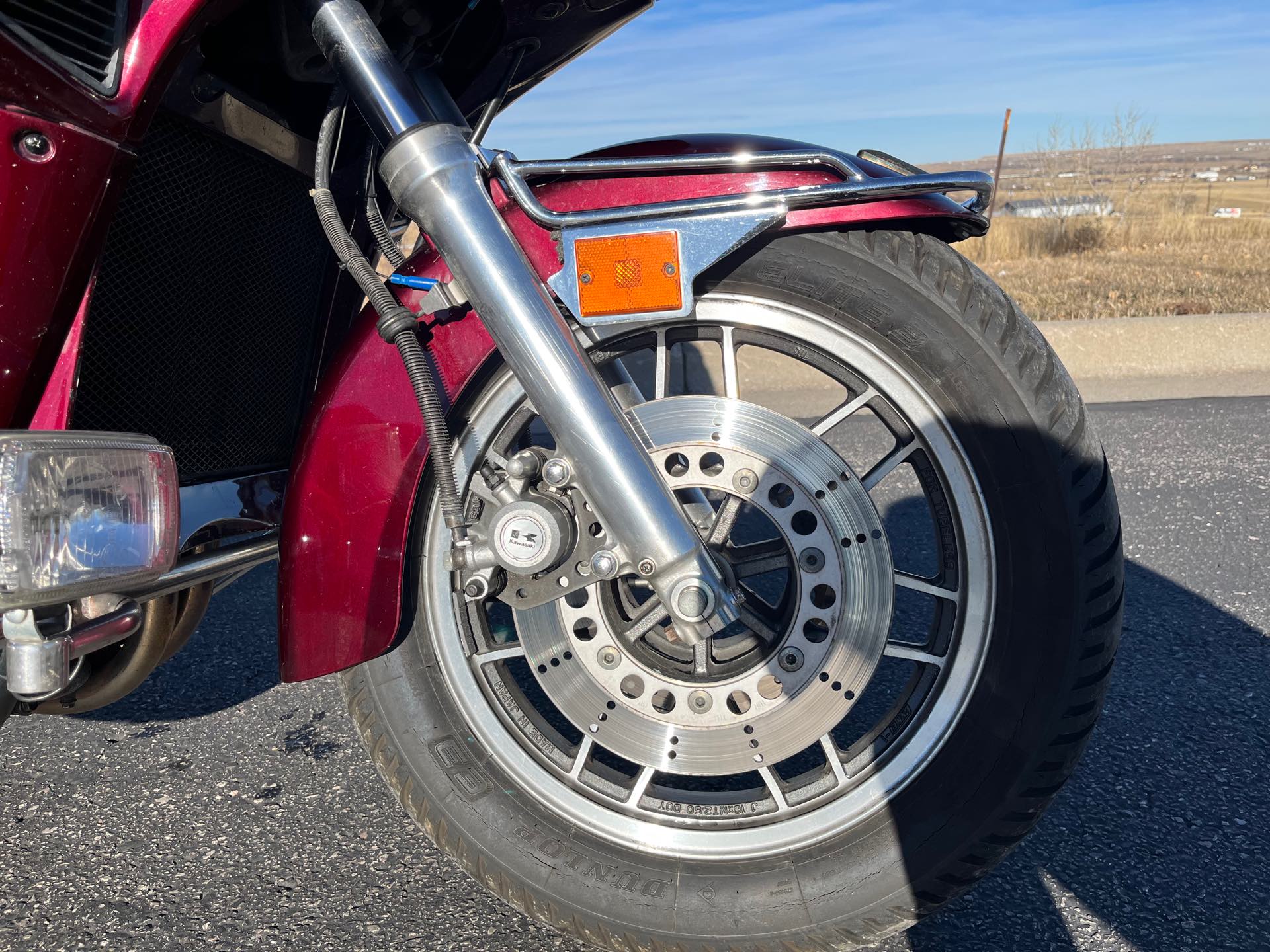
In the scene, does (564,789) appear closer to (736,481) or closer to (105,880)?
(736,481)

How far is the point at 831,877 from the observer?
4.74 feet

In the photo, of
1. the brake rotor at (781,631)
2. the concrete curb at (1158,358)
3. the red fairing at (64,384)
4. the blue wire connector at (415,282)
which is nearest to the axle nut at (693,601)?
the brake rotor at (781,631)

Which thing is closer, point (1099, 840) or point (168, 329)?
point (168, 329)

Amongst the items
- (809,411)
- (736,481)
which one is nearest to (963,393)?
(736,481)

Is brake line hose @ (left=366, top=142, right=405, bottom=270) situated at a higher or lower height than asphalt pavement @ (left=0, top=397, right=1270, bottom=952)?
higher

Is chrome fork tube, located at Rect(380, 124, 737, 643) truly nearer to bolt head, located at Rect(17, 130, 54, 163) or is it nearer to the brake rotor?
the brake rotor

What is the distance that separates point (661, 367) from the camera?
1.56 meters

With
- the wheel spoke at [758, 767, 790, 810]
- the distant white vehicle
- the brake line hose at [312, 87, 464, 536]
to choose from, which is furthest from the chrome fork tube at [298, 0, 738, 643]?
the distant white vehicle

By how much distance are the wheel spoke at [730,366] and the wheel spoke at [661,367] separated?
9cm

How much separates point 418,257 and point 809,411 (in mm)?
3770

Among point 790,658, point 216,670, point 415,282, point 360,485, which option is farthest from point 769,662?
point 216,670

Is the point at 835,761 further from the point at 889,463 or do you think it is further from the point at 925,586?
the point at 889,463

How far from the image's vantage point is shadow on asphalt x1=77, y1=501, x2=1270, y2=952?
1.58m

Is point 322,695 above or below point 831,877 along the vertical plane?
above
